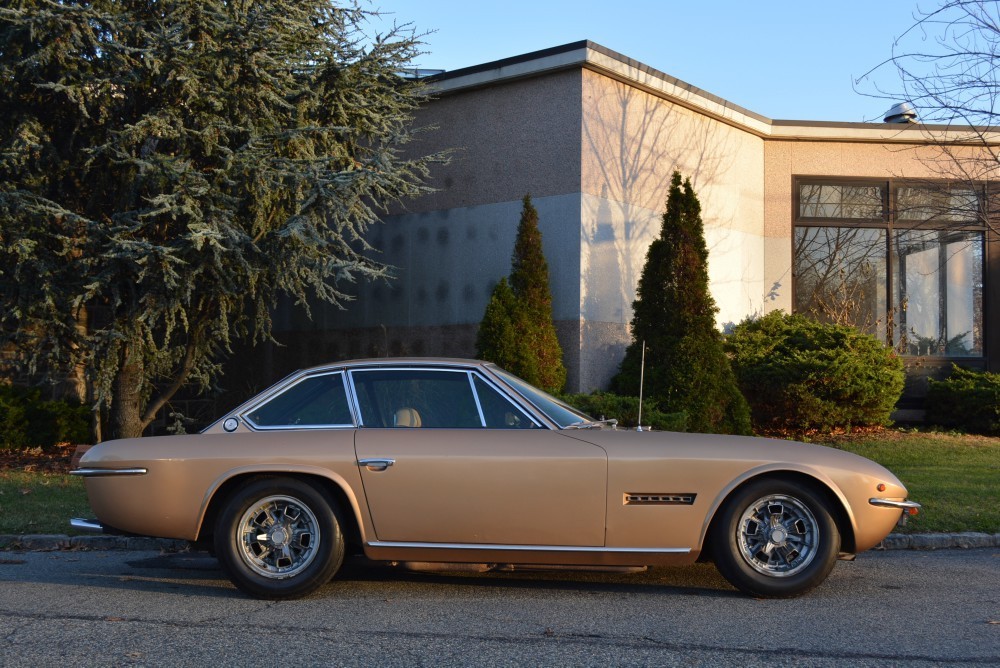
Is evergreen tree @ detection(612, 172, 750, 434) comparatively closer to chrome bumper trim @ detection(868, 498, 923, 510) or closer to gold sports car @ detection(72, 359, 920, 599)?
chrome bumper trim @ detection(868, 498, 923, 510)

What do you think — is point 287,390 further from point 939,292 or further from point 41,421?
point 939,292

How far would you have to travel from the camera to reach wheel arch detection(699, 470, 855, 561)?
592cm

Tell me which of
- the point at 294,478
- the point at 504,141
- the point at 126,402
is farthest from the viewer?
the point at 504,141

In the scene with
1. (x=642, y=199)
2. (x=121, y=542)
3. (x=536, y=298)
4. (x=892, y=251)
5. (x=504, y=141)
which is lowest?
(x=121, y=542)

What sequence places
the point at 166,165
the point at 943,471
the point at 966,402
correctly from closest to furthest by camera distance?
the point at 166,165, the point at 943,471, the point at 966,402

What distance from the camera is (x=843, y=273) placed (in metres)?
16.6

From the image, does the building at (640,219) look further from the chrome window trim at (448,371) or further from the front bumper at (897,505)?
the chrome window trim at (448,371)

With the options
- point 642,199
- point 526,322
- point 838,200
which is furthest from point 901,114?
point 526,322

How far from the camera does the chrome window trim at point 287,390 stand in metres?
6.26

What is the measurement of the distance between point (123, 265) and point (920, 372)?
1230 cm

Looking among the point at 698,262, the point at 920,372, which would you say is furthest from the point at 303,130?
the point at 920,372

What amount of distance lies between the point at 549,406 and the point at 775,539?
5.20 feet

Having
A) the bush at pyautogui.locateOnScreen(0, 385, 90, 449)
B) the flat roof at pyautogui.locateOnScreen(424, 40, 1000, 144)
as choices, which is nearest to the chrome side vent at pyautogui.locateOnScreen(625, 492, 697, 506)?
the flat roof at pyautogui.locateOnScreen(424, 40, 1000, 144)

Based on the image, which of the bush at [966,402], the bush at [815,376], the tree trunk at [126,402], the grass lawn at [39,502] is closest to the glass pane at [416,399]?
the grass lawn at [39,502]
